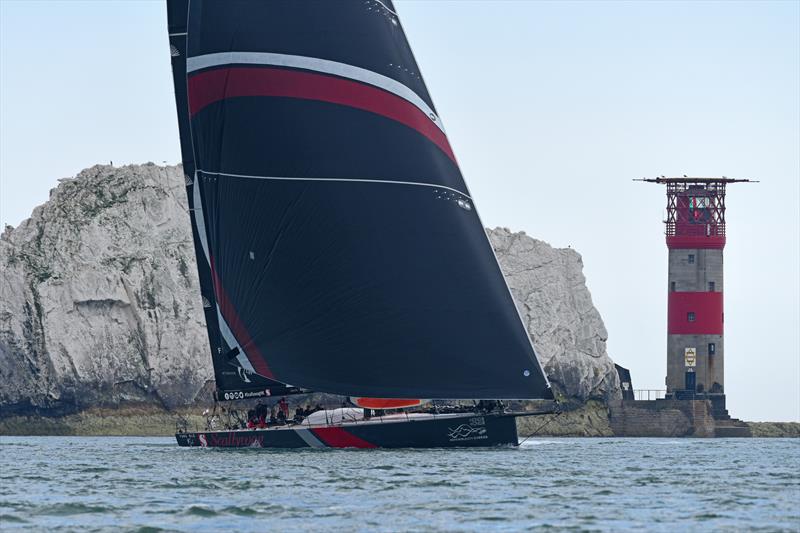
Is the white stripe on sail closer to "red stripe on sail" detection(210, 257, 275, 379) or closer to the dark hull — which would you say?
"red stripe on sail" detection(210, 257, 275, 379)

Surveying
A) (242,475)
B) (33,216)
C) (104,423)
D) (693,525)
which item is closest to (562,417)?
(104,423)

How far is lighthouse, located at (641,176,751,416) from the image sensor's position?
9388cm

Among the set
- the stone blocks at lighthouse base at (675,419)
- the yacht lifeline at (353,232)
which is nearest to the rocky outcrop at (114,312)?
the stone blocks at lighthouse base at (675,419)

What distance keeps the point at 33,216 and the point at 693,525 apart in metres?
74.5

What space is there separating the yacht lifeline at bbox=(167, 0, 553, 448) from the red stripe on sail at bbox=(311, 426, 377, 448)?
0.04m

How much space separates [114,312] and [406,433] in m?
48.3

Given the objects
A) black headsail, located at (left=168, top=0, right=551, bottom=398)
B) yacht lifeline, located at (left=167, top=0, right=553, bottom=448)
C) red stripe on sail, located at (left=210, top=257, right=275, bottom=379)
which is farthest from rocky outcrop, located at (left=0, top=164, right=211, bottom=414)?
black headsail, located at (left=168, top=0, right=551, bottom=398)

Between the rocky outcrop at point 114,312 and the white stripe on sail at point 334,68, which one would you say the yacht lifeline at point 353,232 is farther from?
the rocky outcrop at point 114,312

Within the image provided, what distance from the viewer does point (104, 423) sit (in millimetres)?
86438

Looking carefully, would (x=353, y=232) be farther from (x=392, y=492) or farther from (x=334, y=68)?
(x=392, y=492)

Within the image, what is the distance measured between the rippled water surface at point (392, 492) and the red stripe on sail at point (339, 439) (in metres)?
0.46

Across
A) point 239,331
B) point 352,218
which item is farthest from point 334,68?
point 239,331

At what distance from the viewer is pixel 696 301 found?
9394 cm

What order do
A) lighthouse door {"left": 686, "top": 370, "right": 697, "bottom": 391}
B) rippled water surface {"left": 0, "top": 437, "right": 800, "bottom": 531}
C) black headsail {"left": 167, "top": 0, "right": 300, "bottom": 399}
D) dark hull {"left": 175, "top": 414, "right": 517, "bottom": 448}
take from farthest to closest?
lighthouse door {"left": 686, "top": 370, "right": 697, "bottom": 391}, black headsail {"left": 167, "top": 0, "right": 300, "bottom": 399}, dark hull {"left": 175, "top": 414, "right": 517, "bottom": 448}, rippled water surface {"left": 0, "top": 437, "right": 800, "bottom": 531}
